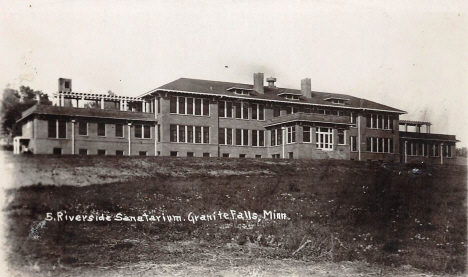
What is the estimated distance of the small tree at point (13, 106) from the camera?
13.1m

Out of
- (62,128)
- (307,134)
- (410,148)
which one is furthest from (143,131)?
(410,148)

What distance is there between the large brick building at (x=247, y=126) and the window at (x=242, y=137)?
0.08ft

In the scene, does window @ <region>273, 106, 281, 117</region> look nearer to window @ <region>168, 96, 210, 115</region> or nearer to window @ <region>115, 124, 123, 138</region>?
window @ <region>168, 96, 210, 115</region>

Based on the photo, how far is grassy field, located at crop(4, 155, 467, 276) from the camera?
12844 millimetres

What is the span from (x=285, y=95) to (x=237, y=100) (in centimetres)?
418

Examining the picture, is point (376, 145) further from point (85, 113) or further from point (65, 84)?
point (65, 84)

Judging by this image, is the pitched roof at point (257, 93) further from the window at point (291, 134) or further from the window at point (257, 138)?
the window at point (257, 138)

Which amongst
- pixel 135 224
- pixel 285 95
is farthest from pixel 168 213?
pixel 285 95

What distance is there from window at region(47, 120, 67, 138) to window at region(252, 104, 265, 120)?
15.5 metres

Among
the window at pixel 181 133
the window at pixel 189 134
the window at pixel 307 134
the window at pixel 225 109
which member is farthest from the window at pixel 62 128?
the window at pixel 307 134

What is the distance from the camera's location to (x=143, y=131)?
23984mm

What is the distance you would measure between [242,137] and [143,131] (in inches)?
324

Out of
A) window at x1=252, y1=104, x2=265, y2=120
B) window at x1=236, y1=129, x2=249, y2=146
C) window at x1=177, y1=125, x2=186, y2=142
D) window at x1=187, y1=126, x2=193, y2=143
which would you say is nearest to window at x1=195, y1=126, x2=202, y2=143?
window at x1=187, y1=126, x2=193, y2=143

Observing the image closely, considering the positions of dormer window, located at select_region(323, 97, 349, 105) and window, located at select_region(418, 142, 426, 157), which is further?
window, located at select_region(418, 142, 426, 157)
